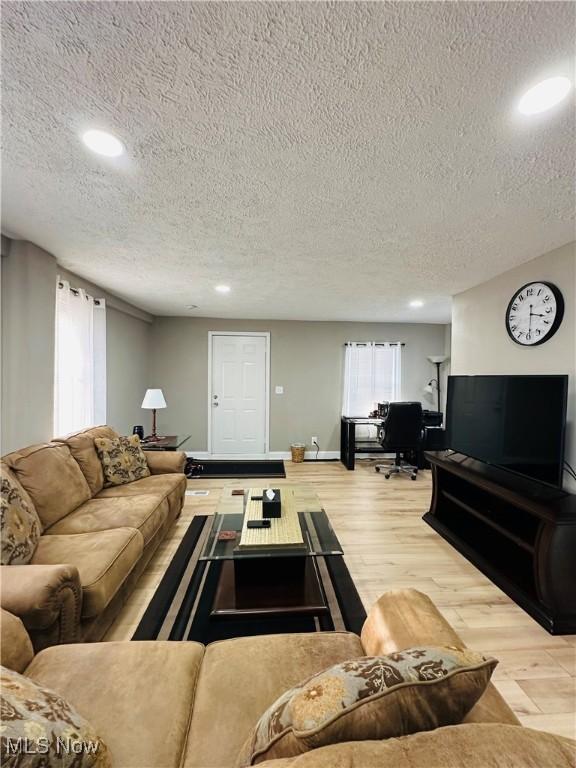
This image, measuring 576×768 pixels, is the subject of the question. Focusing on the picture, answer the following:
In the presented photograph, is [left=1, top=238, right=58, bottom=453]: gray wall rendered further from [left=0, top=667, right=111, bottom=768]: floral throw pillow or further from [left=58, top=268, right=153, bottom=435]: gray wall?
[left=0, top=667, right=111, bottom=768]: floral throw pillow

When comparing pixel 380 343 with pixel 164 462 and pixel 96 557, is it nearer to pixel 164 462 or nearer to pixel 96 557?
pixel 164 462

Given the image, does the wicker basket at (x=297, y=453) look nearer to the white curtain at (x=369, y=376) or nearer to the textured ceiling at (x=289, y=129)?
the white curtain at (x=369, y=376)

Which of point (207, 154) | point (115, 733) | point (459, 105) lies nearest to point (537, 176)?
point (459, 105)

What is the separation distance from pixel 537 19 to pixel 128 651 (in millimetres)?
2195

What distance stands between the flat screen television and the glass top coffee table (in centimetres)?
142

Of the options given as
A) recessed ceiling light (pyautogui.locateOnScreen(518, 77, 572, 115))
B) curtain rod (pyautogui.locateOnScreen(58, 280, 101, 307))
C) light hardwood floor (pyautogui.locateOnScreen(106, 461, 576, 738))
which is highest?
recessed ceiling light (pyautogui.locateOnScreen(518, 77, 572, 115))

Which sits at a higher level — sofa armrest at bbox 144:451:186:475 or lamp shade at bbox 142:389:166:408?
lamp shade at bbox 142:389:166:408

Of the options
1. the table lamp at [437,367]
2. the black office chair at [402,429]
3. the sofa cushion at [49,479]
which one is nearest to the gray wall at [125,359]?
the sofa cushion at [49,479]

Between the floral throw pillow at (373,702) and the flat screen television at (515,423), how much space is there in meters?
1.89

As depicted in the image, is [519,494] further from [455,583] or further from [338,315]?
[338,315]

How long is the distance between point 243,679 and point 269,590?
1.03m

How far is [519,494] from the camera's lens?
207 cm

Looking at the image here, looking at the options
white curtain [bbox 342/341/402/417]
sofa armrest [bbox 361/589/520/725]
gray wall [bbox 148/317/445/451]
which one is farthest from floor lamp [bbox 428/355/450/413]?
sofa armrest [bbox 361/589/520/725]

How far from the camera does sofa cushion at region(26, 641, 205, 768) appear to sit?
830mm
